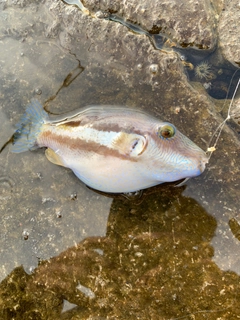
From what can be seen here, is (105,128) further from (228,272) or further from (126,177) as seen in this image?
(228,272)

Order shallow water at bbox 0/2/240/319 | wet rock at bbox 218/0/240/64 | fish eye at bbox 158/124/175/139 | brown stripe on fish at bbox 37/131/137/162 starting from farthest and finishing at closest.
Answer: wet rock at bbox 218/0/240/64, shallow water at bbox 0/2/240/319, brown stripe on fish at bbox 37/131/137/162, fish eye at bbox 158/124/175/139

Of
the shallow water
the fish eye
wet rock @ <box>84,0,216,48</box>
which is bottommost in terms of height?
the shallow water

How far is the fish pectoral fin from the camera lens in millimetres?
3203

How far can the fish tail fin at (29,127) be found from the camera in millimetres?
3273

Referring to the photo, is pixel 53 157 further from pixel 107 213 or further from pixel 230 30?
pixel 230 30

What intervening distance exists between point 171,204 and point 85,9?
7.49 feet

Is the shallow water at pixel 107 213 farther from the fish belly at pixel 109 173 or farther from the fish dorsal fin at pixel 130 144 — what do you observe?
the fish dorsal fin at pixel 130 144

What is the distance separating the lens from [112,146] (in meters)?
2.92

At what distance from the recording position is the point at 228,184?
3.16 m

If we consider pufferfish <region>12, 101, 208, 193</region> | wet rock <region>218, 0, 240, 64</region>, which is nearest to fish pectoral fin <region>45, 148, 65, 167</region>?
pufferfish <region>12, 101, 208, 193</region>

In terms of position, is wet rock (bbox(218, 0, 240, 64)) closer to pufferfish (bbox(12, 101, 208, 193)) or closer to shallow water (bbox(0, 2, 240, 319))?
shallow water (bbox(0, 2, 240, 319))

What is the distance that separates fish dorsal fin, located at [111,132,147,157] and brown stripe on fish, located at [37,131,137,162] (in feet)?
0.09

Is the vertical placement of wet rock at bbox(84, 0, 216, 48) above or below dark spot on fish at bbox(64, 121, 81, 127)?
above

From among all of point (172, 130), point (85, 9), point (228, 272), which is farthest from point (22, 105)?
point (228, 272)
